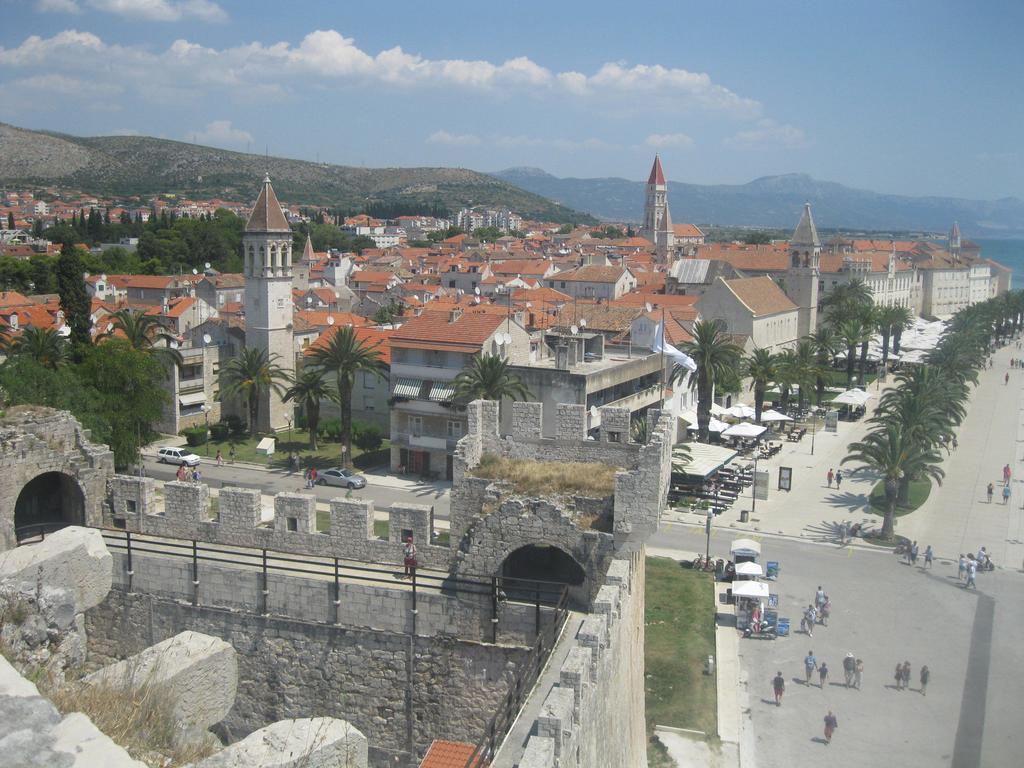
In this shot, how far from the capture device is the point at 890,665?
2252 cm

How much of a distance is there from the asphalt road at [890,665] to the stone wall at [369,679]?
8.76 meters

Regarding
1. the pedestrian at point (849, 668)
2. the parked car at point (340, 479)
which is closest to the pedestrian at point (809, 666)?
the pedestrian at point (849, 668)

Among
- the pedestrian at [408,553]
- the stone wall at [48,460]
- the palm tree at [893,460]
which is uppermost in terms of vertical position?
the stone wall at [48,460]

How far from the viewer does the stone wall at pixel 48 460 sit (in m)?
14.9

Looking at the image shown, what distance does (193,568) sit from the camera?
1329cm

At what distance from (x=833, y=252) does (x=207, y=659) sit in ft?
390

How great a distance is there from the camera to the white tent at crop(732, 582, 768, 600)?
2501cm

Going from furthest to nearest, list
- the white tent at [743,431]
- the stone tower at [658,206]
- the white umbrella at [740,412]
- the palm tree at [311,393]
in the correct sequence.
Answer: the stone tower at [658,206] < the white umbrella at [740,412] < the white tent at [743,431] < the palm tree at [311,393]

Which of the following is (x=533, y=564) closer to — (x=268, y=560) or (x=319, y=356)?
(x=268, y=560)

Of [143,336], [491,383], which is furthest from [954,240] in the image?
[143,336]

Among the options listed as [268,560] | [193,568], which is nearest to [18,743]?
[193,568]

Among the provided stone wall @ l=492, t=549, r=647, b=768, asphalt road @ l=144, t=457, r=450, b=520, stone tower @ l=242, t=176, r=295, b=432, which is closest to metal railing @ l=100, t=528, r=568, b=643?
stone wall @ l=492, t=549, r=647, b=768

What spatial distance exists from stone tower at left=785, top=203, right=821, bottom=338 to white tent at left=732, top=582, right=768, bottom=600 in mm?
61817

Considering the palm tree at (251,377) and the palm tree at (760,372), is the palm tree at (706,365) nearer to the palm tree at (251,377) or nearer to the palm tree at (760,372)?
the palm tree at (760,372)
